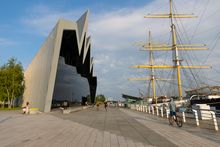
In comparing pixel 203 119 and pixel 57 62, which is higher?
pixel 57 62

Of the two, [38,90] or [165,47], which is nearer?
[38,90]

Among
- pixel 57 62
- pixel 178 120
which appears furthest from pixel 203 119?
pixel 57 62

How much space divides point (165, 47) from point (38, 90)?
35093mm

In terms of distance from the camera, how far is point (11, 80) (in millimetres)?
45750

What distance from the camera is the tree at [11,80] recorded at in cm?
4550

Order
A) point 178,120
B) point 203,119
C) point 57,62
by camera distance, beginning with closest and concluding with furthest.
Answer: point 178,120, point 203,119, point 57,62

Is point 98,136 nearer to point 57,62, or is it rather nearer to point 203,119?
point 203,119

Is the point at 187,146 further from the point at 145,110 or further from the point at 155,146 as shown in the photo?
the point at 145,110

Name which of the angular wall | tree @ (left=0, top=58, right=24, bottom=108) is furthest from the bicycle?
tree @ (left=0, top=58, right=24, bottom=108)

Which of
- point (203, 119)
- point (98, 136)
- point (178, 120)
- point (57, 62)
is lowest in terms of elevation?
point (98, 136)

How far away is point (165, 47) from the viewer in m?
58.4

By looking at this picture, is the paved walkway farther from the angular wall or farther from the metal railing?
the angular wall

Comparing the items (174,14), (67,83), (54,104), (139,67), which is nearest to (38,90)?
(54,104)

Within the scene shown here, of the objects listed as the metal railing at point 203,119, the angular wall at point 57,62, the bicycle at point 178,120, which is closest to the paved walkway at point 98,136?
the bicycle at point 178,120
